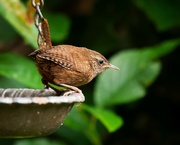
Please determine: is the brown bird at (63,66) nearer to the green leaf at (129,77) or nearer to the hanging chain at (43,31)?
the hanging chain at (43,31)

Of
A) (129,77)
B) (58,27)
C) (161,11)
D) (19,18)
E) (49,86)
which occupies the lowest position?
(129,77)

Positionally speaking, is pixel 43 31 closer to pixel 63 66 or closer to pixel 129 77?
pixel 63 66

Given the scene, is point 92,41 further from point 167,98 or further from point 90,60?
point 90,60

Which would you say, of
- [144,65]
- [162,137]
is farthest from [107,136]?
[144,65]

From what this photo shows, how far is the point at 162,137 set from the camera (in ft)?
19.4

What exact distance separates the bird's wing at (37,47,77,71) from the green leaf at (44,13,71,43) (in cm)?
182

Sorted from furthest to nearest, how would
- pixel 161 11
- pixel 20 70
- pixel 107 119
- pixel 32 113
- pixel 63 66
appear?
pixel 161 11, pixel 20 70, pixel 107 119, pixel 63 66, pixel 32 113

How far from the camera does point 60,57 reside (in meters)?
2.82

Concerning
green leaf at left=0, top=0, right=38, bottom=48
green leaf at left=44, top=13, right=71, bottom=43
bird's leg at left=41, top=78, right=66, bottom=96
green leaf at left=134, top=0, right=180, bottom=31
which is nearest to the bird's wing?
bird's leg at left=41, top=78, right=66, bottom=96

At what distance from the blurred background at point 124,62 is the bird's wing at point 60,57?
1.38 m

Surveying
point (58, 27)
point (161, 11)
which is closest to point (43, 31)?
point (58, 27)

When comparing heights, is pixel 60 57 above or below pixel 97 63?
above

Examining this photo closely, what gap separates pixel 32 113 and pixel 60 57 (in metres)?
0.48

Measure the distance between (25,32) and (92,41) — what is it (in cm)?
166
